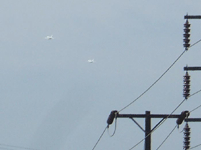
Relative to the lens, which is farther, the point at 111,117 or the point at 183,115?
the point at 111,117

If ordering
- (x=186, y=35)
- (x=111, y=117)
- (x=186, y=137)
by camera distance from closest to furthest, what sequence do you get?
(x=186, y=35) < (x=186, y=137) < (x=111, y=117)

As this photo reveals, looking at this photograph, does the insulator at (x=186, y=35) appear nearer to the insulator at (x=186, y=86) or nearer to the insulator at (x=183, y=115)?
the insulator at (x=186, y=86)

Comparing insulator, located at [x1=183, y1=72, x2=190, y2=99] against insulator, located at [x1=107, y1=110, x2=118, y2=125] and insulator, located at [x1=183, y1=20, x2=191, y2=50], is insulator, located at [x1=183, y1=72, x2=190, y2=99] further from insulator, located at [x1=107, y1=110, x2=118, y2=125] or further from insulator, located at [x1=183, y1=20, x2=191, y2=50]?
insulator, located at [x1=107, y1=110, x2=118, y2=125]

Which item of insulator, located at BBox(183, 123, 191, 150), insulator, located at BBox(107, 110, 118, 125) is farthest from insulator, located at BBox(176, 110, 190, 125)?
insulator, located at BBox(107, 110, 118, 125)

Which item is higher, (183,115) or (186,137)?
(183,115)

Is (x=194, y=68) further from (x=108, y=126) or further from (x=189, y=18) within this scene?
(x=108, y=126)

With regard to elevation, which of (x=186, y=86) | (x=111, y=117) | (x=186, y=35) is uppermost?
(x=186, y=35)

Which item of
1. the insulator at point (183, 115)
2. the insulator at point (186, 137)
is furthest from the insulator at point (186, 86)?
the insulator at point (186, 137)

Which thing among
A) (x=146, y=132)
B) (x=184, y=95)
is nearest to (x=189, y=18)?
(x=184, y=95)

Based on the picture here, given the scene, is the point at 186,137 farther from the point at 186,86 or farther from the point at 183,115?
the point at 186,86

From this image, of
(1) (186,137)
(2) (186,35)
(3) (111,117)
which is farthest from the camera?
(3) (111,117)

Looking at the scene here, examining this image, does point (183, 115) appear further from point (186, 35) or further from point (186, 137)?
point (186, 35)

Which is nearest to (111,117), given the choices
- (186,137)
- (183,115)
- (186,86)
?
(183,115)
